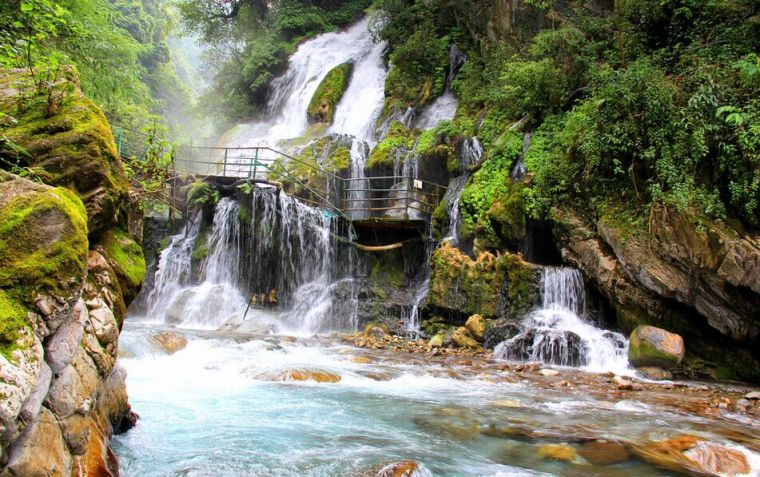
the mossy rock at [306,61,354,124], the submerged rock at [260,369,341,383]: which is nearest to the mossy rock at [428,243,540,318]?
the submerged rock at [260,369,341,383]

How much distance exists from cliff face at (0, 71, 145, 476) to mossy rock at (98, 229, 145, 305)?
0.01m

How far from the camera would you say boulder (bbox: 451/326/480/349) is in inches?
408

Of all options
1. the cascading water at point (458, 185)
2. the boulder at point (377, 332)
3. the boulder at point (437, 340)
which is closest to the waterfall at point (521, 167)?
the cascading water at point (458, 185)

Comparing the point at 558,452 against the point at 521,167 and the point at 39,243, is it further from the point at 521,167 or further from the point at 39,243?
the point at 521,167

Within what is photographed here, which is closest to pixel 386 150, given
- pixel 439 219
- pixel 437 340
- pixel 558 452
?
pixel 439 219

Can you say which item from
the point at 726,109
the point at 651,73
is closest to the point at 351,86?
the point at 651,73

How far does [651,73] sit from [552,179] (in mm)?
2841

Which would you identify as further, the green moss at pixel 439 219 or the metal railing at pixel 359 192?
the metal railing at pixel 359 192

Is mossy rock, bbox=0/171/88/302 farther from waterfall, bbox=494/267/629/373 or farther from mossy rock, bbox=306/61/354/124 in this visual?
mossy rock, bbox=306/61/354/124

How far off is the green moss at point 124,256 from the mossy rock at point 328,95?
18.6 meters

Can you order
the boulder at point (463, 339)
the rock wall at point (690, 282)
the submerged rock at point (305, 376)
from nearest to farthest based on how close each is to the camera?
the submerged rock at point (305, 376) → the rock wall at point (690, 282) → the boulder at point (463, 339)

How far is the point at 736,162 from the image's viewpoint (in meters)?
7.84

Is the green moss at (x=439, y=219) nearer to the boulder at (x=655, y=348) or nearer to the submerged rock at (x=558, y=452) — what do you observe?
the boulder at (x=655, y=348)

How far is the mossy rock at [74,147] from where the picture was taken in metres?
3.57
